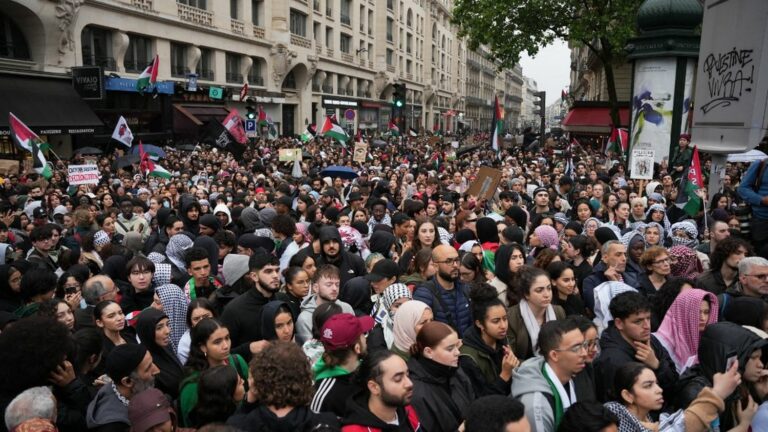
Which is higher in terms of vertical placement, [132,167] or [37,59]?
[37,59]

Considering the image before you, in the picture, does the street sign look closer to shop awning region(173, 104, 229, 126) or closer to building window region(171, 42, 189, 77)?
shop awning region(173, 104, 229, 126)

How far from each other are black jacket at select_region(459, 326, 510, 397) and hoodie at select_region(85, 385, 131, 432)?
1997mm

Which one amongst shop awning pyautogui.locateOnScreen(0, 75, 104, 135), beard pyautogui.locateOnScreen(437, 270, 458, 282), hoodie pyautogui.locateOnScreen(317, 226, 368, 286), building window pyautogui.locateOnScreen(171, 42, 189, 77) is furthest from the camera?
building window pyautogui.locateOnScreen(171, 42, 189, 77)

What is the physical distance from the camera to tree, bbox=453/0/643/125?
23531mm

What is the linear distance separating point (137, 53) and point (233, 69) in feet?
26.9

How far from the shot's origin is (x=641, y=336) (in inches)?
142

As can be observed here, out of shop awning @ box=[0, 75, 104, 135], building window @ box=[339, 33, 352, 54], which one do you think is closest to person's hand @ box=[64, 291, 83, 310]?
shop awning @ box=[0, 75, 104, 135]

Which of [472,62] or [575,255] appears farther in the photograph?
[472,62]

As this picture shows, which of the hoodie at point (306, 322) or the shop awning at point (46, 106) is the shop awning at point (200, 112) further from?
the hoodie at point (306, 322)

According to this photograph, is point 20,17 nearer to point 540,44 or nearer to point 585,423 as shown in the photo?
point 540,44

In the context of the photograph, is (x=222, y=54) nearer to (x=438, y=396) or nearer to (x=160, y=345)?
(x=160, y=345)

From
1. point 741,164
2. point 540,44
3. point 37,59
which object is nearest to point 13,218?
point 37,59

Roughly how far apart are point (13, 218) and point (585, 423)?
924 cm

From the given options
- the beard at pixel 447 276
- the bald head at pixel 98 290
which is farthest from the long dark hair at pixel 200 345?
the beard at pixel 447 276
